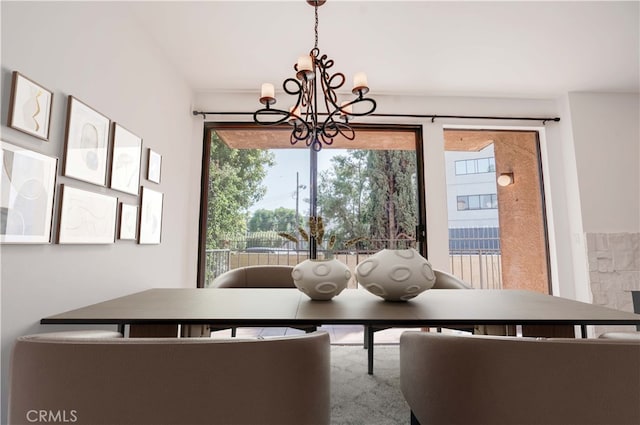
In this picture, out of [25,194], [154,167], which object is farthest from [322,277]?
[154,167]

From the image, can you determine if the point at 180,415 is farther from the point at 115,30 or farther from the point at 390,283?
the point at 115,30

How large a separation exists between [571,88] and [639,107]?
846 millimetres

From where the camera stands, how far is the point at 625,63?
2795 mm

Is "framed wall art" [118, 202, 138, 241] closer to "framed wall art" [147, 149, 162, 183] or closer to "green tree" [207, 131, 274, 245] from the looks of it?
"framed wall art" [147, 149, 162, 183]

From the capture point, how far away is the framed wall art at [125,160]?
1839mm

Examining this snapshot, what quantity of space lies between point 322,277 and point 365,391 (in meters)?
1.02

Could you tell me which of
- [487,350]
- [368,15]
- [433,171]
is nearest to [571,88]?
[433,171]

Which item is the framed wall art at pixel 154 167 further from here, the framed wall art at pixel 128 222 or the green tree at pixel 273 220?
the green tree at pixel 273 220

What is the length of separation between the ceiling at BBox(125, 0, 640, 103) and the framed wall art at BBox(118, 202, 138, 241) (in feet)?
4.69

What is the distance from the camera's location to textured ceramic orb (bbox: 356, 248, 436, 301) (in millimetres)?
1258

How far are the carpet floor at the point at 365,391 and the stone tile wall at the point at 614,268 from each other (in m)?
2.29

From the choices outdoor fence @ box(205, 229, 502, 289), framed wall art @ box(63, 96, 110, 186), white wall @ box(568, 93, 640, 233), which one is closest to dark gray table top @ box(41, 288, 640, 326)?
framed wall art @ box(63, 96, 110, 186)

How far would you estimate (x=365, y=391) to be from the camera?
1.85 metres

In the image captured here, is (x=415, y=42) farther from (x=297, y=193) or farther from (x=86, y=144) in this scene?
(x=86, y=144)
